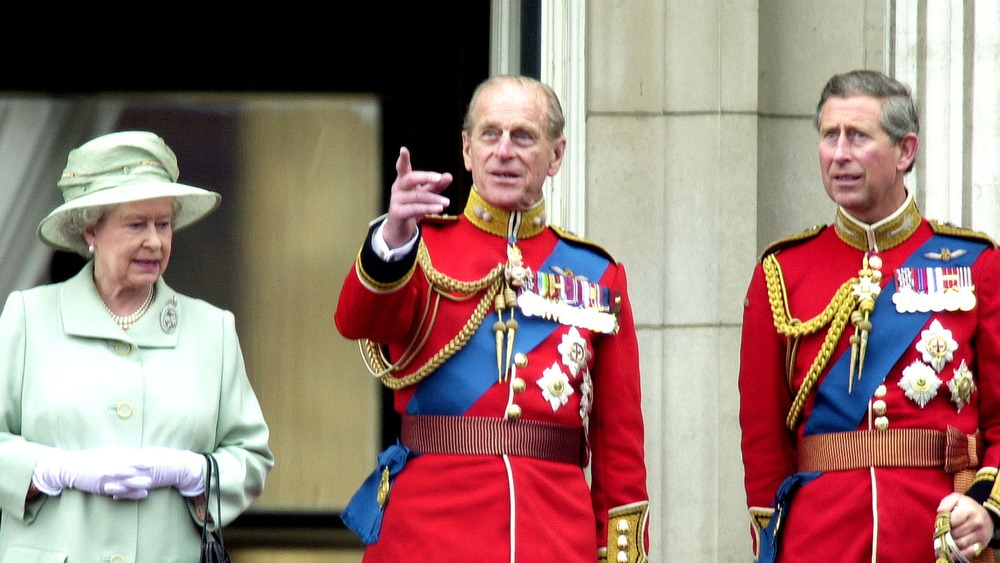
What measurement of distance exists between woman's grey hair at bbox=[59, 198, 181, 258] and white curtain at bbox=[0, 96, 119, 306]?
2999mm

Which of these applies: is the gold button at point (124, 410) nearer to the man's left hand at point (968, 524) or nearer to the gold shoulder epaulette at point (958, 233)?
the man's left hand at point (968, 524)

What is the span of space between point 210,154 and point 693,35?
2.31 m

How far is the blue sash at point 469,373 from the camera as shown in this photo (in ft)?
14.8

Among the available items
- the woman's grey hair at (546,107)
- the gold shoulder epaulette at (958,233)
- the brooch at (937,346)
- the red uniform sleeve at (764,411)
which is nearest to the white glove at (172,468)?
the woman's grey hair at (546,107)

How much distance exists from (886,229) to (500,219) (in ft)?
3.24

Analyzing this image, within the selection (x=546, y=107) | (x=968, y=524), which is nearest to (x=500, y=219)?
(x=546, y=107)

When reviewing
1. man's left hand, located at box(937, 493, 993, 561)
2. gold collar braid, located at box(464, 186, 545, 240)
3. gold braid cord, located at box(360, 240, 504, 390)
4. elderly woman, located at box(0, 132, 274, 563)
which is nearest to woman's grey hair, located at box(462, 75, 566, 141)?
gold collar braid, located at box(464, 186, 545, 240)

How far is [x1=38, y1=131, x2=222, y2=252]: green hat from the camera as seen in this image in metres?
4.54

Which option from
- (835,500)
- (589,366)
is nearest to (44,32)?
(589,366)

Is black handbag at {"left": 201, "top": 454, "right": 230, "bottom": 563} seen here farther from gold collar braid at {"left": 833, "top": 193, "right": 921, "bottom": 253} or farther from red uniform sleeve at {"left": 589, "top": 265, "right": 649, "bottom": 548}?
gold collar braid at {"left": 833, "top": 193, "right": 921, "bottom": 253}

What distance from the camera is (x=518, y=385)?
4.50 m

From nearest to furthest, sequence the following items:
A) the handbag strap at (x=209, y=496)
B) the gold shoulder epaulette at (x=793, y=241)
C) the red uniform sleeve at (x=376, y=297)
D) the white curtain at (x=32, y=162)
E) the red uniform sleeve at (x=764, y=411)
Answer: the red uniform sleeve at (x=376, y=297) → the handbag strap at (x=209, y=496) → the red uniform sleeve at (x=764, y=411) → the gold shoulder epaulette at (x=793, y=241) → the white curtain at (x=32, y=162)

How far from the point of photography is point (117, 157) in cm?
459

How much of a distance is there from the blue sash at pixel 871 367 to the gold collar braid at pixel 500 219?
843 mm
